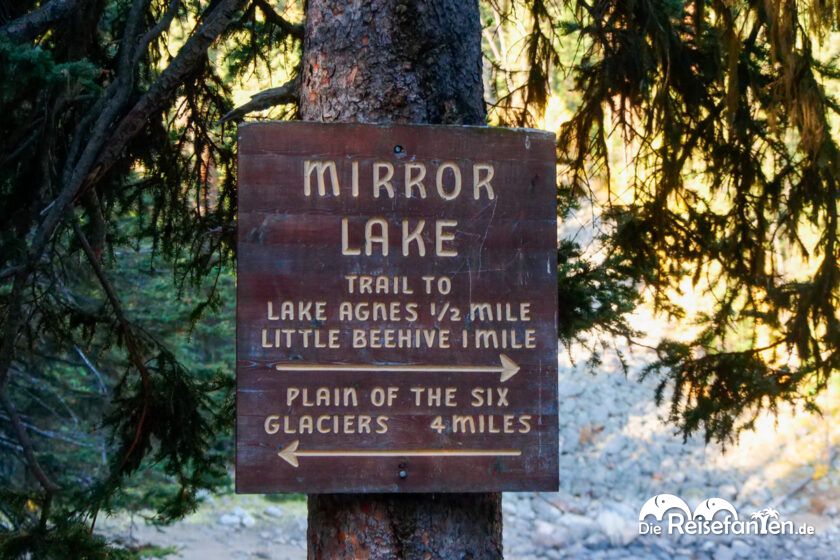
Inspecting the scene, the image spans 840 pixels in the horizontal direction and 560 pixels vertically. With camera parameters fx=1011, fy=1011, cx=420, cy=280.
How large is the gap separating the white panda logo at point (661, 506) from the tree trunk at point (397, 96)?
17027mm

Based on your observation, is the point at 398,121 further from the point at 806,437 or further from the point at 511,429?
the point at 806,437

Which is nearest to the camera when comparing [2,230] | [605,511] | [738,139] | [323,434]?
[323,434]

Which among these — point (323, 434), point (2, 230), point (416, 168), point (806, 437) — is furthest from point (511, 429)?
point (806, 437)

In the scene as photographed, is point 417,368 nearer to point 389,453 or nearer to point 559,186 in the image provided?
point 389,453

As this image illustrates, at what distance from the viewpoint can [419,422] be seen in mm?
2736

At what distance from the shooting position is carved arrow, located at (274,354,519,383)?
271 cm

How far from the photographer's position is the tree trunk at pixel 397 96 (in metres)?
2.78

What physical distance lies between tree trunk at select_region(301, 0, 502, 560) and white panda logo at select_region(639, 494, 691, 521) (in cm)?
1703

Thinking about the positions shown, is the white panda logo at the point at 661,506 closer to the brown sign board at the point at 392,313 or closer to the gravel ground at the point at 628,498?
the gravel ground at the point at 628,498

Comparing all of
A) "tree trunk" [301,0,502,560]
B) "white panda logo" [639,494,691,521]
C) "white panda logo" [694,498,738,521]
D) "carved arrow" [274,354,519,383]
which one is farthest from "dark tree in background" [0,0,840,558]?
"white panda logo" [639,494,691,521]

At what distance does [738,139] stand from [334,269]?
344 cm

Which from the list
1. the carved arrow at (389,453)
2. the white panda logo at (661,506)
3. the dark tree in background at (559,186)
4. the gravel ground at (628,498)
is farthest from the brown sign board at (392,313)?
the white panda logo at (661,506)

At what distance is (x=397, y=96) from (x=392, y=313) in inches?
25.8

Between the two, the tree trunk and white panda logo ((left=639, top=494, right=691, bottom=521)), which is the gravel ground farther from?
the tree trunk
